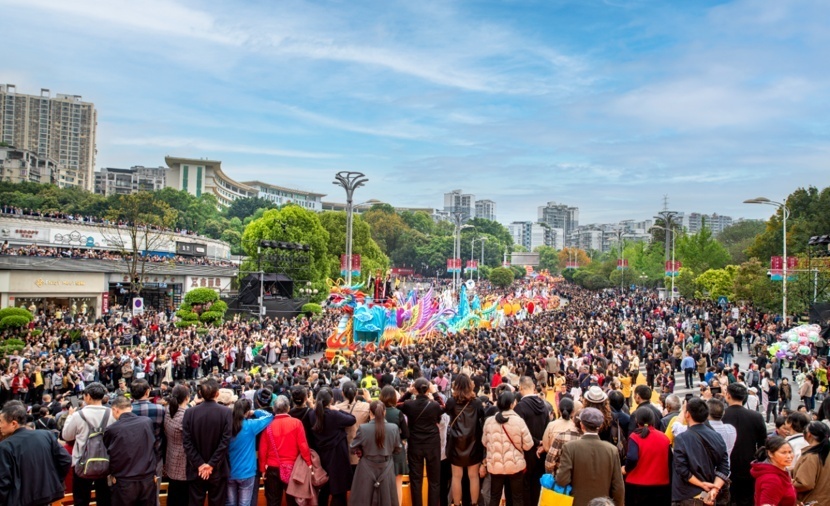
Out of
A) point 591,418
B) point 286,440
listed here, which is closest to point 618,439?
point 591,418

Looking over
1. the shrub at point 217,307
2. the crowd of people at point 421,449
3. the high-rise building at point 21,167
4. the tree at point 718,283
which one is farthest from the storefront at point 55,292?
the high-rise building at point 21,167

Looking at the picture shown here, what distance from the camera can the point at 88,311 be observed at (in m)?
33.4

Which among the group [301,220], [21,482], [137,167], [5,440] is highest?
[137,167]

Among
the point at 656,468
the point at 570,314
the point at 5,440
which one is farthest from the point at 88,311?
the point at 656,468

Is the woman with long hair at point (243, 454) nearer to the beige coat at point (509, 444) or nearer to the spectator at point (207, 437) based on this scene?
the spectator at point (207, 437)

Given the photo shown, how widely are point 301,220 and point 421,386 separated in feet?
131

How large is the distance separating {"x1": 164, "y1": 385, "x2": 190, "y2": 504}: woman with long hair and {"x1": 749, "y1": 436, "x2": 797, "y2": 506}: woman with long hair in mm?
4938

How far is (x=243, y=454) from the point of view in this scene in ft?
19.9

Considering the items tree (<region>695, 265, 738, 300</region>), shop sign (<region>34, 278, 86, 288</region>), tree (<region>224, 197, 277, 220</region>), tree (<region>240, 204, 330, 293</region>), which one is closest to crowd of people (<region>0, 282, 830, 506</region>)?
shop sign (<region>34, 278, 86, 288</region>)

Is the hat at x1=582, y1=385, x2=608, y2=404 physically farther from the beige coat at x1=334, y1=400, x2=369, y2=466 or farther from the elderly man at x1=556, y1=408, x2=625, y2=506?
the beige coat at x1=334, y1=400, x2=369, y2=466

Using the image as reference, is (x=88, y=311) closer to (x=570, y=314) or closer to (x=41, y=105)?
(x=570, y=314)

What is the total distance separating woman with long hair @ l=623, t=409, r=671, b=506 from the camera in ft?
19.1

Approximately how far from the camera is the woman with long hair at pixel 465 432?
6.44 m

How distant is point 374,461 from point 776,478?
10.8ft
